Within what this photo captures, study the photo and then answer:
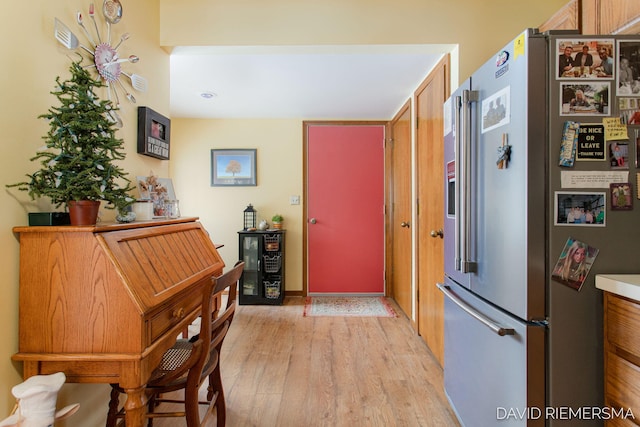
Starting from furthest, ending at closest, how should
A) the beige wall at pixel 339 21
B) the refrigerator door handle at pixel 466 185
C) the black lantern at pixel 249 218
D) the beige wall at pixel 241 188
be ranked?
the beige wall at pixel 241 188 → the black lantern at pixel 249 218 → the beige wall at pixel 339 21 → the refrigerator door handle at pixel 466 185

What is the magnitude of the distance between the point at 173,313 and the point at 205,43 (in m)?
1.68

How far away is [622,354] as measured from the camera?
3.21ft

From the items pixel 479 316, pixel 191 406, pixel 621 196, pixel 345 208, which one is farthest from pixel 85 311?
pixel 345 208

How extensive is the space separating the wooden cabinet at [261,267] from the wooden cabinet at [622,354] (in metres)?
3.11

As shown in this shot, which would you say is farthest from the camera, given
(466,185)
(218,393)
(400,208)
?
(400,208)

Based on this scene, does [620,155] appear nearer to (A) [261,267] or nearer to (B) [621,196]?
(B) [621,196]

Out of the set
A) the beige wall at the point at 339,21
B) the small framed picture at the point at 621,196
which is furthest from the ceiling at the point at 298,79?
the small framed picture at the point at 621,196

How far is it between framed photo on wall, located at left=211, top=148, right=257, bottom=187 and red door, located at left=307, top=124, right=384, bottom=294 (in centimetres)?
76

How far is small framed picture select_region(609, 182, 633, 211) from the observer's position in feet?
3.43

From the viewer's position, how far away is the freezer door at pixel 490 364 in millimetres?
1068

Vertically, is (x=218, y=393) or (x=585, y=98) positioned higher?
(x=585, y=98)

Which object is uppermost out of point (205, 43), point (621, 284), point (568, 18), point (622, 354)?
point (205, 43)

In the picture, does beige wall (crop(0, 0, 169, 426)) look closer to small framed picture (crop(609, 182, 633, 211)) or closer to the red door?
small framed picture (crop(609, 182, 633, 211))

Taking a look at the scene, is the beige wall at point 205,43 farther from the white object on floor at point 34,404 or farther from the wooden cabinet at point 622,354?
the wooden cabinet at point 622,354
